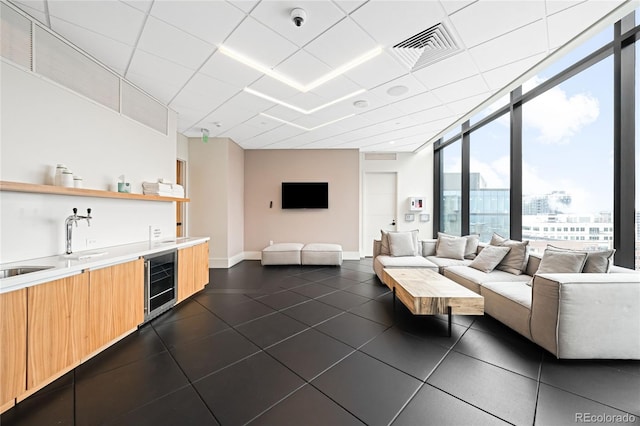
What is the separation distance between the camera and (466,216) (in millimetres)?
4902

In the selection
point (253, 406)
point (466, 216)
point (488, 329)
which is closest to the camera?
point (253, 406)

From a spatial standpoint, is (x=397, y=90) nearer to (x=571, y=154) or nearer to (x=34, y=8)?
(x=571, y=154)

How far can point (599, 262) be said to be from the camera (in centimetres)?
219

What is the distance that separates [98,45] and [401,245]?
4.95 meters

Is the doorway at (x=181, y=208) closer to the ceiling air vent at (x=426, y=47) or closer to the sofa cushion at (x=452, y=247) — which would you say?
the ceiling air vent at (x=426, y=47)

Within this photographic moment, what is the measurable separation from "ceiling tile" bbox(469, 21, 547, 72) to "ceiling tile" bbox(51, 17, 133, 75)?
3672 mm

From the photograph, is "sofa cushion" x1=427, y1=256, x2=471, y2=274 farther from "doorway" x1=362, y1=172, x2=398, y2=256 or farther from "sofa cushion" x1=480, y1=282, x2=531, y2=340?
"doorway" x1=362, y1=172, x2=398, y2=256

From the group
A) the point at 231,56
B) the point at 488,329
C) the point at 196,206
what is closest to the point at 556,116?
the point at 488,329

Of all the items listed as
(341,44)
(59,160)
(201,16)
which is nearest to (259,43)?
(201,16)

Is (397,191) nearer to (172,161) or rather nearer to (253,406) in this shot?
(172,161)

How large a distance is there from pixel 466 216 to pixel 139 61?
602cm

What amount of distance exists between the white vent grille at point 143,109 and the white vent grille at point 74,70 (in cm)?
12

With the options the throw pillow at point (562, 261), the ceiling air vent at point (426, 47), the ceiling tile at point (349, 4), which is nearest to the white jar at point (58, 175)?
the ceiling tile at point (349, 4)

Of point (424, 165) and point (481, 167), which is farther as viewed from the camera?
point (424, 165)
